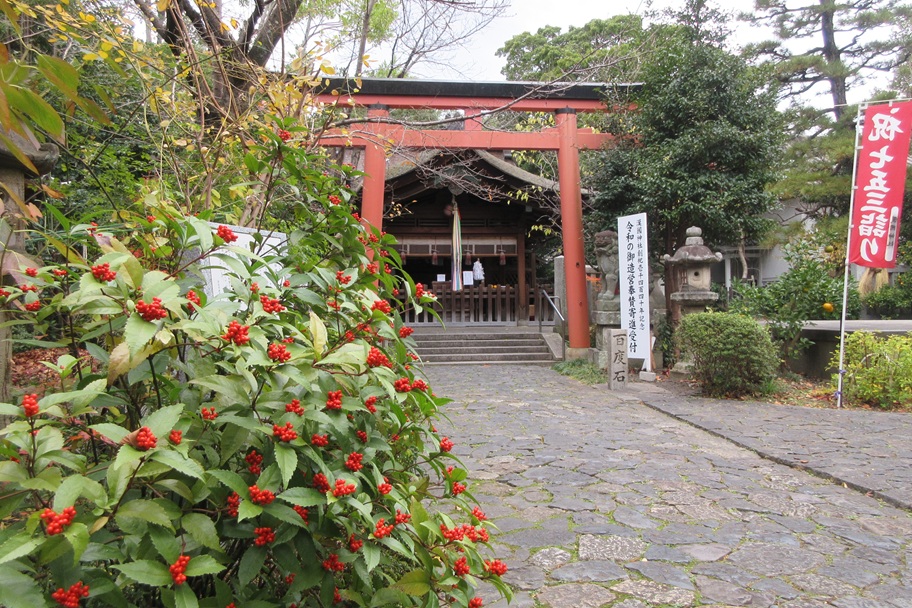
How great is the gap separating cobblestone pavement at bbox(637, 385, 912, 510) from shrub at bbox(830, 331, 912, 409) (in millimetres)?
575

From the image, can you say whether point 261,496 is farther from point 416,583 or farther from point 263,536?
point 416,583

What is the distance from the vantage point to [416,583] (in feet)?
5.11

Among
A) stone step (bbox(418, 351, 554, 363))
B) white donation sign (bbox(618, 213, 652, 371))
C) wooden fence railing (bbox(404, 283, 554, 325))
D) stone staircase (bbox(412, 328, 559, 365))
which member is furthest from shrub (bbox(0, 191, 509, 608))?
wooden fence railing (bbox(404, 283, 554, 325))

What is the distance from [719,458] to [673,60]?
838 cm

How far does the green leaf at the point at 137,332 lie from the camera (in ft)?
3.65

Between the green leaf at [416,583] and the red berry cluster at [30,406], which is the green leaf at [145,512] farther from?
the green leaf at [416,583]

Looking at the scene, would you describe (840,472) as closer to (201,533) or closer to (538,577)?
(538,577)

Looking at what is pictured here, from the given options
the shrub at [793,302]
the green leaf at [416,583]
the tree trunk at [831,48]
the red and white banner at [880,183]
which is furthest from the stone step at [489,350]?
the tree trunk at [831,48]

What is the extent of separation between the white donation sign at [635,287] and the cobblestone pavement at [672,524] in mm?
3538

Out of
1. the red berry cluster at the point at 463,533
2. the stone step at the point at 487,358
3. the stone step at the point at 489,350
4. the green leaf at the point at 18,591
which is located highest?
the green leaf at the point at 18,591

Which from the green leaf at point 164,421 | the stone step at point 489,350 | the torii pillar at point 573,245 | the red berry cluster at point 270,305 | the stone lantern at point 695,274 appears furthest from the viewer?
the stone step at point 489,350

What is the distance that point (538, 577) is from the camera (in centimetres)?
283

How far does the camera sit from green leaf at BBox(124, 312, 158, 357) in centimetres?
111

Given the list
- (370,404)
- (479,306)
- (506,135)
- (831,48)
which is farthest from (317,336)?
(831,48)
